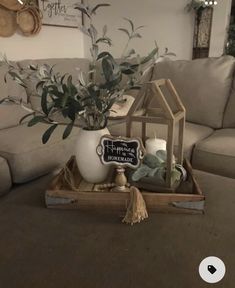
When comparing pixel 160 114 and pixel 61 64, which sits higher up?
pixel 61 64

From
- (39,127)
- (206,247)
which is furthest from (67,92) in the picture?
(39,127)

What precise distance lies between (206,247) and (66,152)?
1.09 metres

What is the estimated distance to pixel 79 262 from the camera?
0.65 metres

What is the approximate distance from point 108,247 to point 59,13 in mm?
2810

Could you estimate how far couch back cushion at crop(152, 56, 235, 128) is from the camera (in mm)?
1855

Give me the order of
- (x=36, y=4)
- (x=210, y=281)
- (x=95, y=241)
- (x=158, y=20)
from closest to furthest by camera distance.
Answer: (x=210, y=281) < (x=95, y=241) < (x=36, y=4) < (x=158, y=20)

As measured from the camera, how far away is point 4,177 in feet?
4.46

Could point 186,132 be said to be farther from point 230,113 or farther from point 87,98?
point 87,98

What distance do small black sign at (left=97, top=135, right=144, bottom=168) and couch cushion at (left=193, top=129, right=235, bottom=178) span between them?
2.44 feet

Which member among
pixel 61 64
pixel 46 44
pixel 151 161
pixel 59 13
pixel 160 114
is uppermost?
pixel 59 13

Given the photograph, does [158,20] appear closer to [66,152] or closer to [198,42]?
[198,42]

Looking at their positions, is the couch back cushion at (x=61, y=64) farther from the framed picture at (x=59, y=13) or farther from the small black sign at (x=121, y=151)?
the small black sign at (x=121, y=151)

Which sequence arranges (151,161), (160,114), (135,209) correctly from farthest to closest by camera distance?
(160,114)
(151,161)
(135,209)

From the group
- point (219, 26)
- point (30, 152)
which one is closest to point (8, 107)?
point (30, 152)
